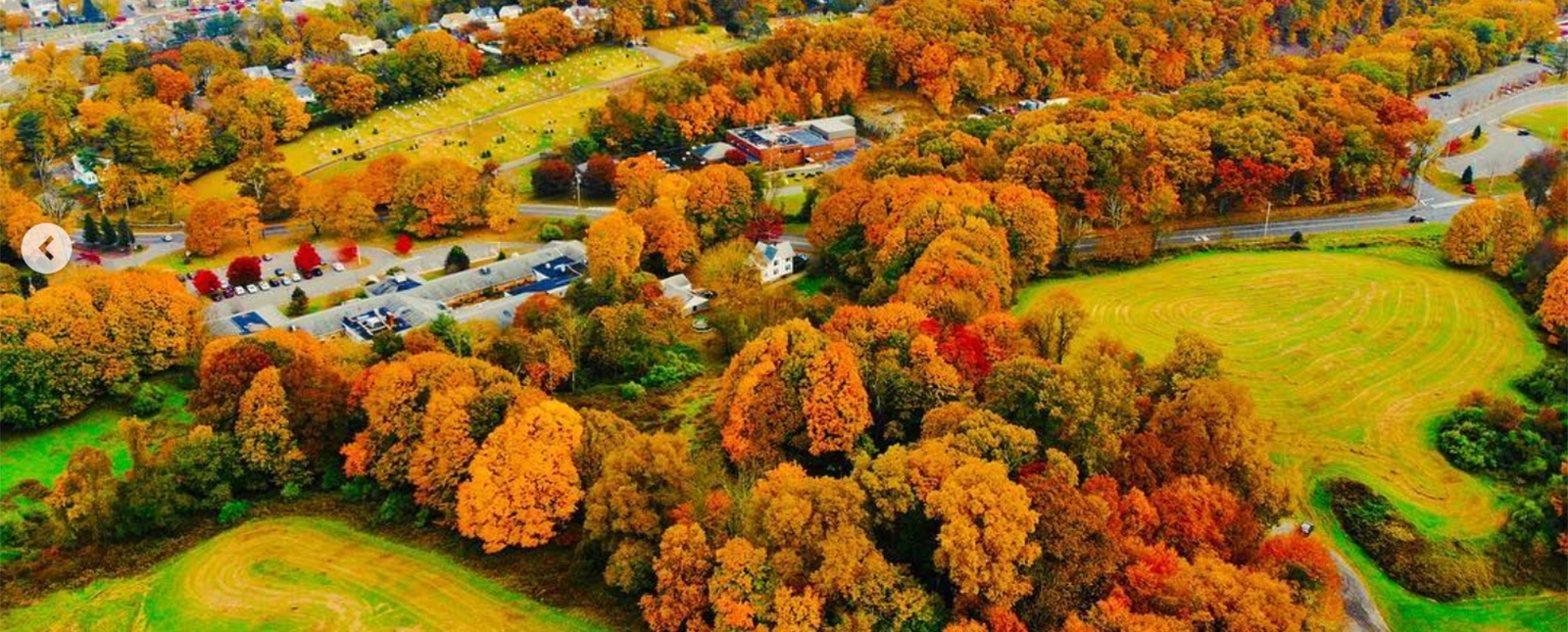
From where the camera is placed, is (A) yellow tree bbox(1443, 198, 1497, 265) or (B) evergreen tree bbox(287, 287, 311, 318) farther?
(A) yellow tree bbox(1443, 198, 1497, 265)

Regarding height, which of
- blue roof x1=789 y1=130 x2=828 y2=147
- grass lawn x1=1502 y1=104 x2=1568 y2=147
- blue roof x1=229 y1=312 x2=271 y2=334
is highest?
blue roof x1=229 y1=312 x2=271 y2=334

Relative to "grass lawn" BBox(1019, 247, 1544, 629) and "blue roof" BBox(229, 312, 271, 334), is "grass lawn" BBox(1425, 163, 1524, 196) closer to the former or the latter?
"grass lawn" BBox(1019, 247, 1544, 629)

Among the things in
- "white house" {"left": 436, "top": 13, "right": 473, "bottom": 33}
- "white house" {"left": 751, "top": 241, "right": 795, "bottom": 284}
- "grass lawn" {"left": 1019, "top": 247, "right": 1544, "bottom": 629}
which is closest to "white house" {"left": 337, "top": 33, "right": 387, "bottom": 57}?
"white house" {"left": 436, "top": 13, "right": 473, "bottom": 33}

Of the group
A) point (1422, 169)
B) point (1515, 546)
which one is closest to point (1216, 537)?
point (1515, 546)

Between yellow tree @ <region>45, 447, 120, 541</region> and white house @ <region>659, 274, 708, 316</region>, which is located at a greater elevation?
yellow tree @ <region>45, 447, 120, 541</region>

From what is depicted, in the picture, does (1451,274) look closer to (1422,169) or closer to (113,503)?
(1422,169)

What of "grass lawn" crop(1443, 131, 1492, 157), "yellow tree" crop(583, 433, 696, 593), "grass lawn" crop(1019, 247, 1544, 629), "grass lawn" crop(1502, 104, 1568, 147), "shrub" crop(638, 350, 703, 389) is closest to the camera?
"yellow tree" crop(583, 433, 696, 593)

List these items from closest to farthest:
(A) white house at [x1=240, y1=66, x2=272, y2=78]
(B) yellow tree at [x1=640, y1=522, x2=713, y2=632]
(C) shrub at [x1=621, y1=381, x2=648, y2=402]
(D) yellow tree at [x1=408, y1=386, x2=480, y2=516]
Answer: (B) yellow tree at [x1=640, y1=522, x2=713, y2=632] < (D) yellow tree at [x1=408, y1=386, x2=480, y2=516] < (C) shrub at [x1=621, y1=381, x2=648, y2=402] < (A) white house at [x1=240, y1=66, x2=272, y2=78]
